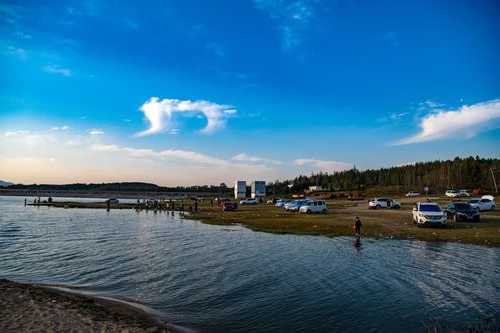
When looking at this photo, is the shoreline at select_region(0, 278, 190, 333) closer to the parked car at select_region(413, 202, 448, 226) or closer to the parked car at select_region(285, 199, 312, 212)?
the parked car at select_region(413, 202, 448, 226)

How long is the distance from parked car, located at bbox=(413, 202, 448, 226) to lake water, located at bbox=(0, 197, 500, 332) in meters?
8.98

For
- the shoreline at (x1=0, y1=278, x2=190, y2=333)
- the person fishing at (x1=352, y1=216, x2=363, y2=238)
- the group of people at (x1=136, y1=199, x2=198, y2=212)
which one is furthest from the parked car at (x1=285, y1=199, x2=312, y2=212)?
the shoreline at (x1=0, y1=278, x2=190, y2=333)

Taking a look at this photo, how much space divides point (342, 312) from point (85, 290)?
10971mm

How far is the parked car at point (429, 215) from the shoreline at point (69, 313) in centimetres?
3054

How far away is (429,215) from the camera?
3744 cm

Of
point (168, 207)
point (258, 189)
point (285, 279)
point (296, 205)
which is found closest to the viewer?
point (285, 279)

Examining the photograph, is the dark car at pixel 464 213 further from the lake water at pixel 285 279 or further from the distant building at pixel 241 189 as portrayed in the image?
the distant building at pixel 241 189

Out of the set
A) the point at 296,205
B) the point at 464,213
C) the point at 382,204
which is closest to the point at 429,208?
the point at 464,213

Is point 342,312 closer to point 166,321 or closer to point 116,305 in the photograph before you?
point 166,321

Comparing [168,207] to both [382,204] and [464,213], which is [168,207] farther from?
[464,213]

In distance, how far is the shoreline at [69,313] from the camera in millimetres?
12008

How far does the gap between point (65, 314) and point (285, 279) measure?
9.59 meters

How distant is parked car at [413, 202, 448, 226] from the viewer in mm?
37281

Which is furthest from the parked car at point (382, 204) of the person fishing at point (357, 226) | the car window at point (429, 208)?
the person fishing at point (357, 226)
